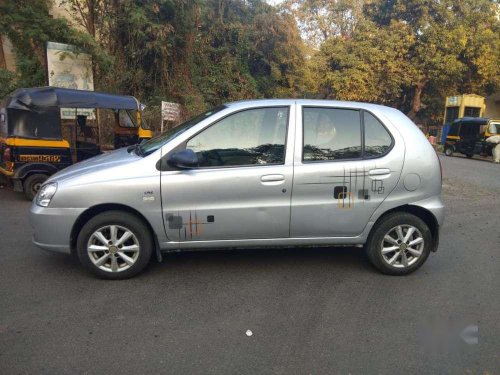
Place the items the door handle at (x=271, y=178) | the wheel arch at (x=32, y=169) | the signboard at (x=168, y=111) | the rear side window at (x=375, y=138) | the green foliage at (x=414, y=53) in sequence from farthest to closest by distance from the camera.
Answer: the green foliage at (x=414, y=53) < the signboard at (x=168, y=111) < the wheel arch at (x=32, y=169) < the rear side window at (x=375, y=138) < the door handle at (x=271, y=178)

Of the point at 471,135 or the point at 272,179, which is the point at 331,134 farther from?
the point at 471,135

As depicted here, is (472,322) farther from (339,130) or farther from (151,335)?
(151,335)

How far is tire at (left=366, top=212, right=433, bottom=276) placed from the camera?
442cm

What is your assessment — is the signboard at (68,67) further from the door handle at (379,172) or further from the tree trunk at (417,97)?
the tree trunk at (417,97)

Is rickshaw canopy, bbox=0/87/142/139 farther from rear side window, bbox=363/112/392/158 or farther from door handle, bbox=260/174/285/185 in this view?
rear side window, bbox=363/112/392/158

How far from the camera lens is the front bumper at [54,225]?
3.97 meters

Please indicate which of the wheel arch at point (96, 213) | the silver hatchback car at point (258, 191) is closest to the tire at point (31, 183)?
the silver hatchback car at point (258, 191)

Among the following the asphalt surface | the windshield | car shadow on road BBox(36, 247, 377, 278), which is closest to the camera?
the asphalt surface

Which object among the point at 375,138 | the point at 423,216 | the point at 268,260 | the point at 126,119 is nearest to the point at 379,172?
the point at 375,138

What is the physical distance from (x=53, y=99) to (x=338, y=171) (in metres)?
6.00

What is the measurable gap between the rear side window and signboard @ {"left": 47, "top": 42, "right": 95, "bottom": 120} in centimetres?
1013

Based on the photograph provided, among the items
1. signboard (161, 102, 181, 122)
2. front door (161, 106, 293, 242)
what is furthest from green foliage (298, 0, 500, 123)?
front door (161, 106, 293, 242)

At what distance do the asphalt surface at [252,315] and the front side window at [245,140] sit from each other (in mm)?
1194

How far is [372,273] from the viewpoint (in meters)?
4.58
